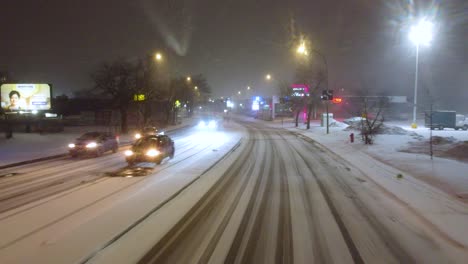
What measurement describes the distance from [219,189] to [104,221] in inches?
192

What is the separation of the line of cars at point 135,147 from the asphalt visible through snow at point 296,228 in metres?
6.21

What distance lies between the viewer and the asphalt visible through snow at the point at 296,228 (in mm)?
7359

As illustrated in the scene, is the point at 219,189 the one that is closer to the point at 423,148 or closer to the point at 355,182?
the point at 355,182

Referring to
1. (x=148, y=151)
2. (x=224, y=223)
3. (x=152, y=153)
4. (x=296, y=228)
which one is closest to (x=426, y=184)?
(x=296, y=228)

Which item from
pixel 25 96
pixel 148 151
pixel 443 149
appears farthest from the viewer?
pixel 25 96

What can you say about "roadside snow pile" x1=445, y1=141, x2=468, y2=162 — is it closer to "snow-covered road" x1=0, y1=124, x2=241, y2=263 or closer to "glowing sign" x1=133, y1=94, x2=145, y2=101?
"snow-covered road" x1=0, y1=124, x2=241, y2=263

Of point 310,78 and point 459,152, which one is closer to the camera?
point 459,152

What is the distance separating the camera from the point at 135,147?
2097cm

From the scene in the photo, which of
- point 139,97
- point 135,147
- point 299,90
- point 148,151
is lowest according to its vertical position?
point 148,151

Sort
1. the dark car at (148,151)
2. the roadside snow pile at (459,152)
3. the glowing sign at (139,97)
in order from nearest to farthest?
the dark car at (148,151) < the roadside snow pile at (459,152) < the glowing sign at (139,97)

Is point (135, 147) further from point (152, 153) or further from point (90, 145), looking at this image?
point (90, 145)

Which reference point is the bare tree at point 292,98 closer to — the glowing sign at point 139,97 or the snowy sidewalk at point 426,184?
the glowing sign at point 139,97

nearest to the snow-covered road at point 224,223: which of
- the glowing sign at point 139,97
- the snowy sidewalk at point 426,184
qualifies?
the snowy sidewalk at point 426,184

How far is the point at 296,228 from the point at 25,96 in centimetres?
3838
